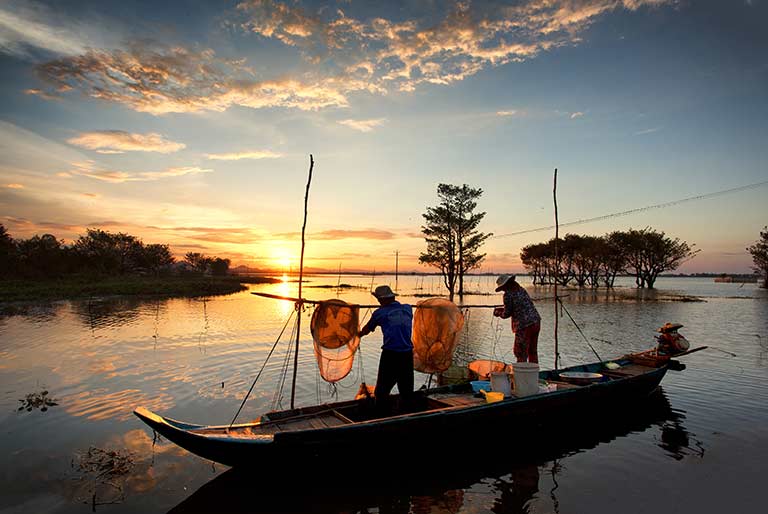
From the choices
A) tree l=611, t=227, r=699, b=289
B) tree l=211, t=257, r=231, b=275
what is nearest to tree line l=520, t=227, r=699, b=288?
tree l=611, t=227, r=699, b=289

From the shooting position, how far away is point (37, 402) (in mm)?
7625

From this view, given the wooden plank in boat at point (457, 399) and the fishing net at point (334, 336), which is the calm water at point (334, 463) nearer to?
the wooden plank in boat at point (457, 399)

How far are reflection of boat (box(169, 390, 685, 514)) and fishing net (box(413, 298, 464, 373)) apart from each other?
1.78 m

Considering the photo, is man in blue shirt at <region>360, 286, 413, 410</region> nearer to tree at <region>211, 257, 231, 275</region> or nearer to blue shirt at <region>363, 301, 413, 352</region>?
blue shirt at <region>363, 301, 413, 352</region>

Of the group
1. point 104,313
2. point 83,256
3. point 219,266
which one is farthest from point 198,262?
point 104,313

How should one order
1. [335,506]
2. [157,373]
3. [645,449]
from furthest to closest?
1. [157,373]
2. [645,449]
3. [335,506]

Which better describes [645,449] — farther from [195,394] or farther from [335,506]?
[195,394]

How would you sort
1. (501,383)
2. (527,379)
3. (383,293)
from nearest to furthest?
(383,293) → (527,379) → (501,383)

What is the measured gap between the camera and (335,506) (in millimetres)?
4699

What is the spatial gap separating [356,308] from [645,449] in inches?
190

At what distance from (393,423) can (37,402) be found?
22.3ft

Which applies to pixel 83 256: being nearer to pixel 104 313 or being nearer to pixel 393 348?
pixel 104 313

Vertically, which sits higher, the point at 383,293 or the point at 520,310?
the point at 383,293

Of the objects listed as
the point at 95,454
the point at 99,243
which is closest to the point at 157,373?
the point at 95,454
